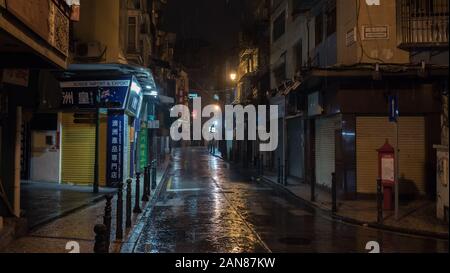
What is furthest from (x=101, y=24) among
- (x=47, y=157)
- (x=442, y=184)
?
(x=442, y=184)

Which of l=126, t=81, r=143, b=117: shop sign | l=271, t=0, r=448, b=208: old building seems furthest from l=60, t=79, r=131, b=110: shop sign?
l=271, t=0, r=448, b=208: old building

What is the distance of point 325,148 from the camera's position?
63.7 ft

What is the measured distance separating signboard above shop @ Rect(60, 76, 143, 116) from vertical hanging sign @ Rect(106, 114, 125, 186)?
0.60 m

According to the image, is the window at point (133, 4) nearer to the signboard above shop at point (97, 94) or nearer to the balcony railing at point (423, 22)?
Result: the signboard above shop at point (97, 94)

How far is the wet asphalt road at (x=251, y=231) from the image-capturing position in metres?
9.16

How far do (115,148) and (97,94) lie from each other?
2397mm

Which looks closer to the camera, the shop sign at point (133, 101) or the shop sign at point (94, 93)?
the shop sign at point (94, 93)

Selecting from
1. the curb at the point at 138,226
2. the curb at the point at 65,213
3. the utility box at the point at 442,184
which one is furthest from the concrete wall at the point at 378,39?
the curb at the point at 65,213

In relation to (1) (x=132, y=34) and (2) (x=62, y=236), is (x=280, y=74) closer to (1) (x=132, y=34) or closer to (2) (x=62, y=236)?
(1) (x=132, y=34)

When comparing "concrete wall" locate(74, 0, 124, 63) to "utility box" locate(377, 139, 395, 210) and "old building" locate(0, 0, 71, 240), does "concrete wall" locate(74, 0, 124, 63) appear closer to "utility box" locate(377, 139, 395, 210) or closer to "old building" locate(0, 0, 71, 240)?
"old building" locate(0, 0, 71, 240)

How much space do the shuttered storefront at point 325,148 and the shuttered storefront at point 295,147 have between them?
2.24 meters

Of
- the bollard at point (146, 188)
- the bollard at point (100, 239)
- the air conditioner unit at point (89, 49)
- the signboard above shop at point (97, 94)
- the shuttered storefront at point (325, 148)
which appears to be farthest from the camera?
the signboard above shop at point (97, 94)

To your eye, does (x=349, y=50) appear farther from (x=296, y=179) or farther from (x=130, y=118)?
(x=130, y=118)

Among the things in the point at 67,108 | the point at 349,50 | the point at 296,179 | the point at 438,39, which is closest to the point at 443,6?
the point at 438,39
